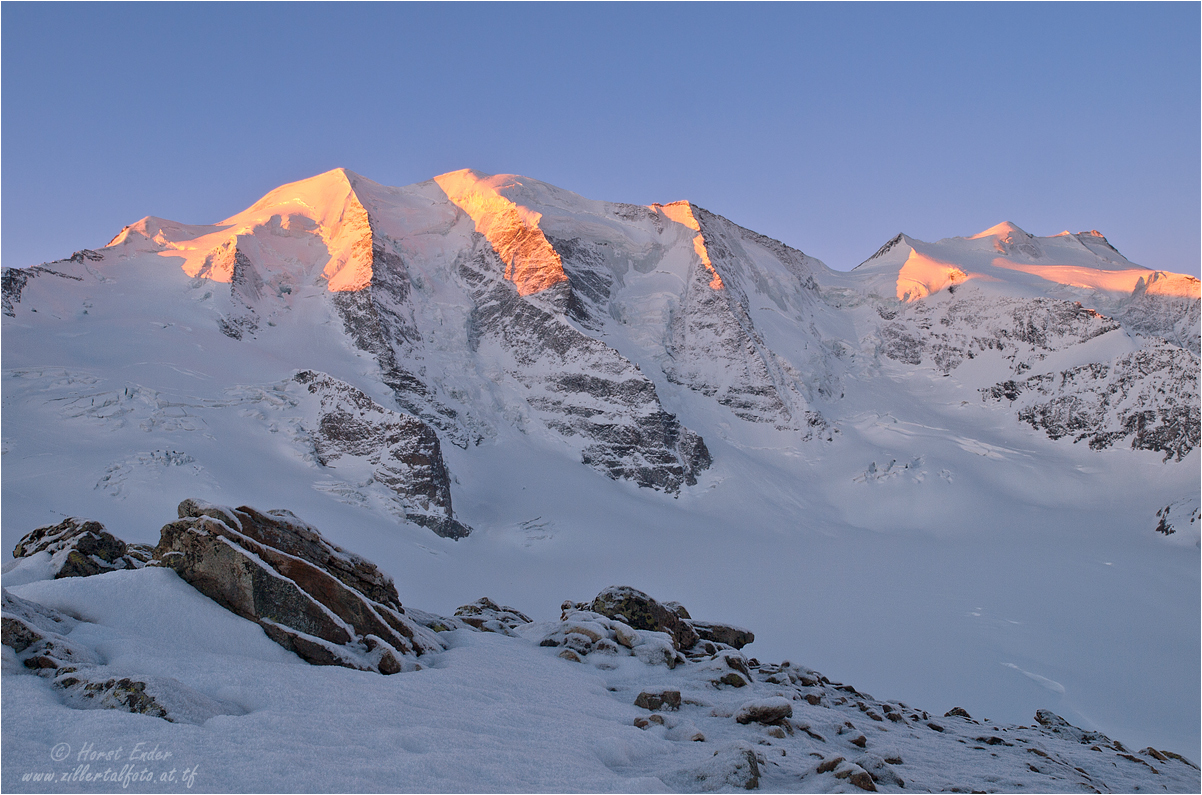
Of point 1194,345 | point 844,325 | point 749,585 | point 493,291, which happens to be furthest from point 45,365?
point 1194,345

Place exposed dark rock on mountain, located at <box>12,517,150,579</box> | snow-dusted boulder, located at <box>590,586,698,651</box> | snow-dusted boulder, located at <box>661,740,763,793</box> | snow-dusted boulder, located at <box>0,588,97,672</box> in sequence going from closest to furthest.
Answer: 1. snow-dusted boulder, located at <box>661,740,763,793</box>
2. snow-dusted boulder, located at <box>0,588,97,672</box>
3. exposed dark rock on mountain, located at <box>12,517,150,579</box>
4. snow-dusted boulder, located at <box>590,586,698,651</box>

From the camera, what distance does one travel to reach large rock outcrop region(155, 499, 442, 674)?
9906mm

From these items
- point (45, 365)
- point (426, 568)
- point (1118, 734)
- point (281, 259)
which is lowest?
point (426, 568)

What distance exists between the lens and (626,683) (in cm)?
1202

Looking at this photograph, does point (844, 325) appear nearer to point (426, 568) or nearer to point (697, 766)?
point (426, 568)

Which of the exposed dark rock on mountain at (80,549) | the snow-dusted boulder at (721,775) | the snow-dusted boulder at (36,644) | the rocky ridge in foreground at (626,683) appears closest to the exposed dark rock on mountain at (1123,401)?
the rocky ridge in foreground at (626,683)

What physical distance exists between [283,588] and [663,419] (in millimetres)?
63061

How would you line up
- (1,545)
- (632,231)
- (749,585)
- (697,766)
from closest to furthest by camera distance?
(697,766) < (1,545) < (749,585) < (632,231)

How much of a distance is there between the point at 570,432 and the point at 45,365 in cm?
4154

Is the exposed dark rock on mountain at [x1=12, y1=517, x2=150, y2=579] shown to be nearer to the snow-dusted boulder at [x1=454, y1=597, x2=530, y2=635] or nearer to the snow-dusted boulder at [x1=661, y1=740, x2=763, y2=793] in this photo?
the snow-dusted boulder at [x1=454, y1=597, x2=530, y2=635]

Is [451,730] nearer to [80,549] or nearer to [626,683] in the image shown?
[626,683]

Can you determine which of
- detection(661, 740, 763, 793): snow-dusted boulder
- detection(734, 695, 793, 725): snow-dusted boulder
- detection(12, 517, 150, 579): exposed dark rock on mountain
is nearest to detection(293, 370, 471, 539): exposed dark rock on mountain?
detection(12, 517, 150, 579): exposed dark rock on mountain

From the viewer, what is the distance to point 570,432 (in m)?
71.9

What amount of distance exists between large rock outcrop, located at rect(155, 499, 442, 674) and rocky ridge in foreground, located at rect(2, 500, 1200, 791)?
2 centimetres
